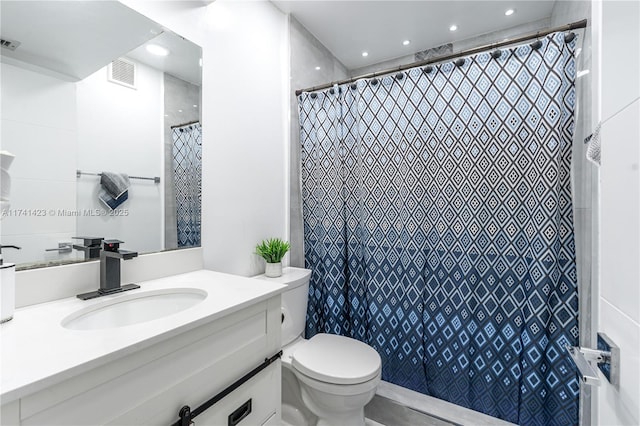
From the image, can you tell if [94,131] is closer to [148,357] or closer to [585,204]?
[148,357]

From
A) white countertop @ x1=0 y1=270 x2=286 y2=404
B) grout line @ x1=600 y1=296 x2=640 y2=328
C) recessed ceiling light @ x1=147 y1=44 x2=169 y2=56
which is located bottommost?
white countertop @ x1=0 y1=270 x2=286 y2=404

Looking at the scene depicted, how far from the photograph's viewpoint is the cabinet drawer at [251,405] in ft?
2.65

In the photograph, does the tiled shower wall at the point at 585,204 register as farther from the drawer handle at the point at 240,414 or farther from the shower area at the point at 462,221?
the drawer handle at the point at 240,414

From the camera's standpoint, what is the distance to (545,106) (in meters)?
1.34

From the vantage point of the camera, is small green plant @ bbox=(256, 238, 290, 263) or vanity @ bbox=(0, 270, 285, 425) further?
small green plant @ bbox=(256, 238, 290, 263)

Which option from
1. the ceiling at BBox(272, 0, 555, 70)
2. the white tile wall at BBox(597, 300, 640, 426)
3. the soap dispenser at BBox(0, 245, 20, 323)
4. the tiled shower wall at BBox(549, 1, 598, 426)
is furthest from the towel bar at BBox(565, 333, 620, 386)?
the ceiling at BBox(272, 0, 555, 70)

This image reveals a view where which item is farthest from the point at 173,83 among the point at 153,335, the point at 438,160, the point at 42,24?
the point at 438,160

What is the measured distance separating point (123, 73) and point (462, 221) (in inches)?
65.3

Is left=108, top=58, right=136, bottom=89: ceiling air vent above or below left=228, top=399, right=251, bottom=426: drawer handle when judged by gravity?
above

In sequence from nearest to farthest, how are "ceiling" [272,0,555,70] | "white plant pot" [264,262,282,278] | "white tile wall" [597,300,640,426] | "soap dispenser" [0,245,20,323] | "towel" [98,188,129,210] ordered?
"white tile wall" [597,300,640,426]
"soap dispenser" [0,245,20,323]
"towel" [98,188,129,210]
"white plant pot" [264,262,282,278]
"ceiling" [272,0,555,70]

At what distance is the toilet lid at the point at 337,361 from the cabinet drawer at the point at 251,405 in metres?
0.30

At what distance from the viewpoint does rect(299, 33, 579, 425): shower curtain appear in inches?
53.0

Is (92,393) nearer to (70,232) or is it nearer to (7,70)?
(70,232)

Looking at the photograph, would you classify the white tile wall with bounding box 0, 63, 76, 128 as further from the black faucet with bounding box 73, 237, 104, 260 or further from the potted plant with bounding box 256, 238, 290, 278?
the potted plant with bounding box 256, 238, 290, 278
